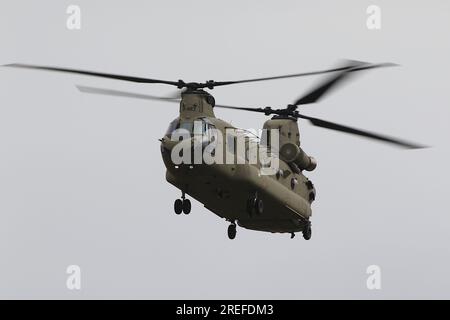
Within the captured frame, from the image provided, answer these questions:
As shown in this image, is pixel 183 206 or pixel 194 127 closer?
pixel 194 127

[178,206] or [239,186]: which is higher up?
[239,186]

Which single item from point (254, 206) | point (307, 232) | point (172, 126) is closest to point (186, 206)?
point (254, 206)

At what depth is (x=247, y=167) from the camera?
6019 cm

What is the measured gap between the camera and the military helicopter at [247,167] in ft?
188

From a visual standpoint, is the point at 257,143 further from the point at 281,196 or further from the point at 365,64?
the point at 365,64

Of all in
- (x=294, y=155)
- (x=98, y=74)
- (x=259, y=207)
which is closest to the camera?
(x=98, y=74)

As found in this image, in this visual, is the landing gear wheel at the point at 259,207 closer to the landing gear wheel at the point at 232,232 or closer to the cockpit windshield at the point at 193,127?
the landing gear wheel at the point at 232,232

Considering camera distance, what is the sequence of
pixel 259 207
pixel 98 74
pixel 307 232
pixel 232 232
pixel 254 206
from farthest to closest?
pixel 307 232 → pixel 232 232 → pixel 259 207 → pixel 254 206 → pixel 98 74

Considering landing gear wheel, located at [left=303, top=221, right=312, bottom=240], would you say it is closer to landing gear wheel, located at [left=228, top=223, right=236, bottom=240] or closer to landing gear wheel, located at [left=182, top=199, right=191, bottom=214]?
landing gear wheel, located at [left=228, top=223, right=236, bottom=240]

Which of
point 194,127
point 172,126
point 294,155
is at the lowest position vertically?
point 194,127

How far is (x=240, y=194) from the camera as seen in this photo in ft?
200

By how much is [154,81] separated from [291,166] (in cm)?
1202

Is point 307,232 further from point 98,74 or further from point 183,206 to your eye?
point 98,74
